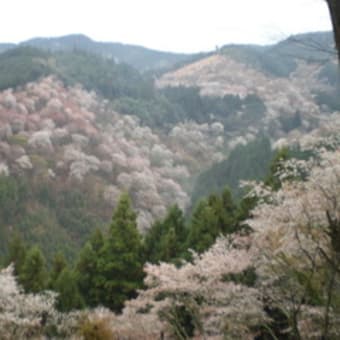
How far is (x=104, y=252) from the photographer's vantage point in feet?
73.1

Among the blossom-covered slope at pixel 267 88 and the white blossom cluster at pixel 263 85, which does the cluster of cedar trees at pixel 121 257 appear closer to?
the blossom-covered slope at pixel 267 88

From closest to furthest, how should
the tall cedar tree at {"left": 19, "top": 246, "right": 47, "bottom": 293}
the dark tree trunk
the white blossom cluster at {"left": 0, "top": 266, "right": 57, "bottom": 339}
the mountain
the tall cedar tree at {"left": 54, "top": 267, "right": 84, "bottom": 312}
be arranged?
the dark tree trunk → the white blossom cluster at {"left": 0, "top": 266, "right": 57, "bottom": 339} → the tall cedar tree at {"left": 54, "top": 267, "right": 84, "bottom": 312} → the tall cedar tree at {"left": 19, "top": 246, "right": 47, "bottom": 293} → the mountain

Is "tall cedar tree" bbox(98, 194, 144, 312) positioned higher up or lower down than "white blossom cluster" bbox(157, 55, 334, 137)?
lower down

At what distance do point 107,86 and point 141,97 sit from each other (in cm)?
764

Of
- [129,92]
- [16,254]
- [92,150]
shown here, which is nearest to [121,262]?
[16,254]

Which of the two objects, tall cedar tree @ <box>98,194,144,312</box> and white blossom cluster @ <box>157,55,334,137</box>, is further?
white blossom cluster @ <box>157,55,334,137</box>

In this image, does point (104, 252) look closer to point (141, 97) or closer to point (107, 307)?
point (107, 307)

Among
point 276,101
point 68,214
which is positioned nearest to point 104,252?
point 68,214

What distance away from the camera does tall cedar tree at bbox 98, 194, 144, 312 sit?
2134cm

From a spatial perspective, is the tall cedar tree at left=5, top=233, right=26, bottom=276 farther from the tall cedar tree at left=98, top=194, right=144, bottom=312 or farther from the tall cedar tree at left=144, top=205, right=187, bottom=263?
the tall cedar tree at left=144, top=205, right=187, bottom=263

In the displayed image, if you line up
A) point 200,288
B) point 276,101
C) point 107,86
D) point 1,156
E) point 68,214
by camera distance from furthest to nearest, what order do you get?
point 276,101 < point 107,86 < point 1,156 < point 68,214 < point 200,288

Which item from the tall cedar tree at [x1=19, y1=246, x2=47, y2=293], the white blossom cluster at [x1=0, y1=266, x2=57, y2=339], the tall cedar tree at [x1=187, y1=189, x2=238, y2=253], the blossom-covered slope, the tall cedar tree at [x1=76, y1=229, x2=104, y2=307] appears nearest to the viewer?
the white blossom cluster at [x1=0, y1=266, x2=57, y2=339]

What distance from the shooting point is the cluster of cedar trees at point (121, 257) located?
21.2 metres

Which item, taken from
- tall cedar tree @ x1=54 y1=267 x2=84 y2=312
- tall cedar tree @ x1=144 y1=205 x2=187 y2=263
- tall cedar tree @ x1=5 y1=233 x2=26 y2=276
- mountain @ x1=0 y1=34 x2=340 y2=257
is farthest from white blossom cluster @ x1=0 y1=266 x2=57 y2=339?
mountain @ x1=0 y1=34 x2=340 y2=257
